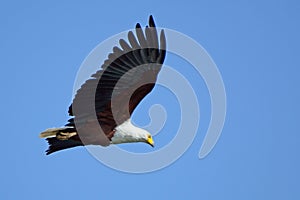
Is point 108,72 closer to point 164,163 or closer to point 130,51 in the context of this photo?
point 130,51

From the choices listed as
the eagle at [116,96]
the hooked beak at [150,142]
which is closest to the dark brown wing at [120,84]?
the eagle at [116,96]

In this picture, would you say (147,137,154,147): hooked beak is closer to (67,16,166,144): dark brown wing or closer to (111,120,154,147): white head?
(111,120,154,147): white head

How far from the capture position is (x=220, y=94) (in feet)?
52.2

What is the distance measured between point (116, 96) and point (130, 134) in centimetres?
88

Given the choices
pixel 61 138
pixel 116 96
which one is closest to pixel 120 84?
pixel 116 96

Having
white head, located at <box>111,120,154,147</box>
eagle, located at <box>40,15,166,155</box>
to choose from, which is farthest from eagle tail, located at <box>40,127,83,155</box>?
white head, located at <box>111,120,154,147</box>

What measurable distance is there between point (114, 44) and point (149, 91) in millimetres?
1307

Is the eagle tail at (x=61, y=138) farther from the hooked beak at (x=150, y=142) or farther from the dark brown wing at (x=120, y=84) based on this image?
the hooked beak at (x=150, y=142)

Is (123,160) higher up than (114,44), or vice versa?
(114,44)

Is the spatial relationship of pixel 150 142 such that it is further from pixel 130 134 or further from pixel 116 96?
pixel 116 96

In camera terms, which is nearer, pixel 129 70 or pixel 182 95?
pixel 129 70

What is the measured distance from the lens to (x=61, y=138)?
14914mm

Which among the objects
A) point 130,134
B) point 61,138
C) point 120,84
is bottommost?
point 61,138

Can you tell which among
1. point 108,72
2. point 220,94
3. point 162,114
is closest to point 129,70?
point 108,72
